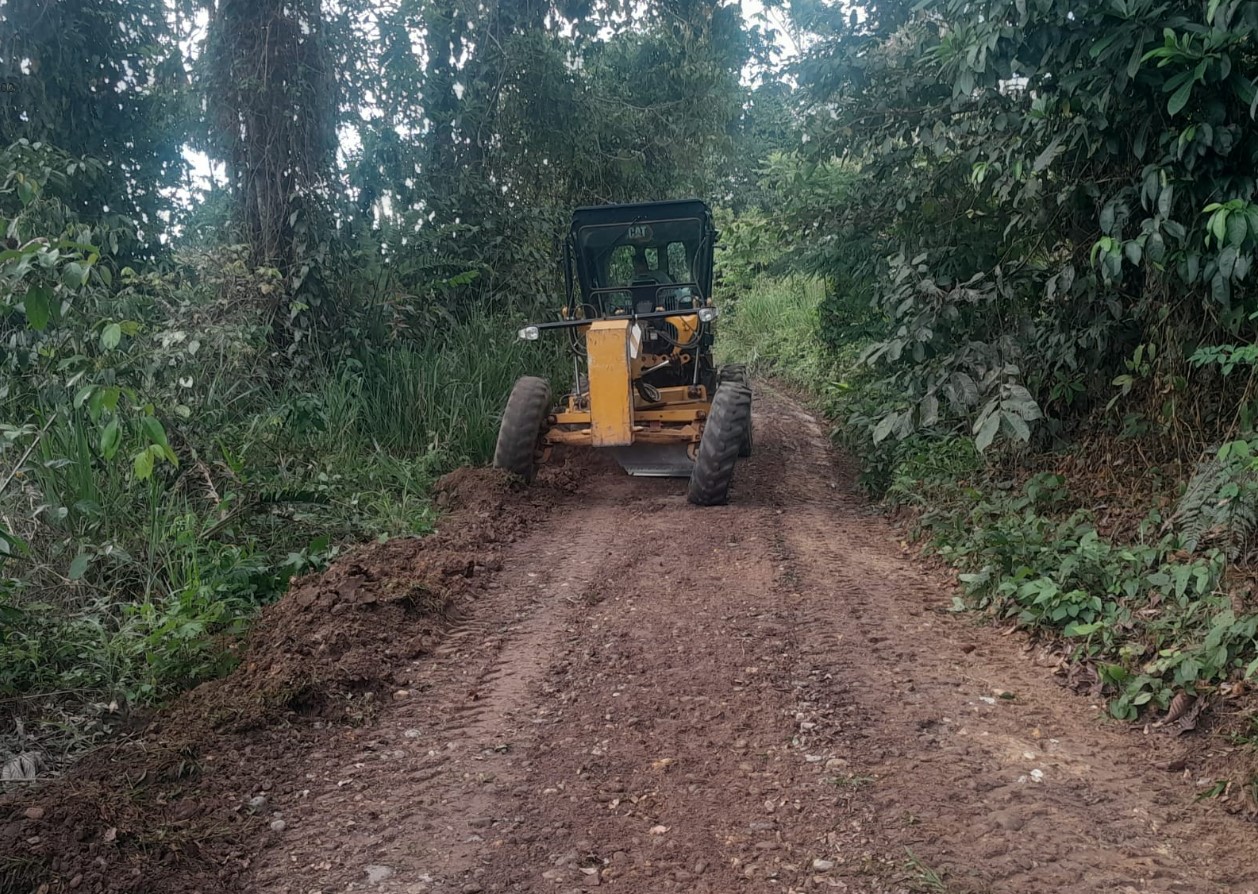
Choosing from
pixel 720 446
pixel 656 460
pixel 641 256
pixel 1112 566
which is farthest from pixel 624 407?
pixel 1112 566

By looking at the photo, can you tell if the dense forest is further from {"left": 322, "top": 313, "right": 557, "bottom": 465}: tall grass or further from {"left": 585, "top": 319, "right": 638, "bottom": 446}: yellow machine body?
{"left": 585, "top": 319, "right": 638, "bottom": 446}: yellow machine body

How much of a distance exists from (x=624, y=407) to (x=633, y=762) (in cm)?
458

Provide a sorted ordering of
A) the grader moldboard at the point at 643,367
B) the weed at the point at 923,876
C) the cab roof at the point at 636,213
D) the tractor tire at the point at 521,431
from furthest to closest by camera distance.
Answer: the cab roof at the point at 636,213 → the tractor tire at the point at 521,431 → the grader moldboard at the point at 643,367 → the weed at the point at 923,876

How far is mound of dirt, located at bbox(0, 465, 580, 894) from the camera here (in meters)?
2.75

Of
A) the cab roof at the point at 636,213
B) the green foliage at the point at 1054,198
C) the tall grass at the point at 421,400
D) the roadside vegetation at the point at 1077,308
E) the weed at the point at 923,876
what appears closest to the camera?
the weed at the point at 923,876

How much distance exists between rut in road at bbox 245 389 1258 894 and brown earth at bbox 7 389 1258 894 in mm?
12

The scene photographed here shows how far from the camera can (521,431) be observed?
8.03 metres

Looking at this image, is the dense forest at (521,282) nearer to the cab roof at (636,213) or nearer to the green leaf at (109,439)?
the green leaf at (109,439)

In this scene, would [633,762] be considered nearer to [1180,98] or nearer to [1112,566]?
[1112,566]

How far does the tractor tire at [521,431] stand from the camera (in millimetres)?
8039

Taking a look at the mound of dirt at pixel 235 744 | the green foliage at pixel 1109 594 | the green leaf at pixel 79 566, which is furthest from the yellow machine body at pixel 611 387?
the green leaf at pixel 79 566

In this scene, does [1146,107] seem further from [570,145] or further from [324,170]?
[570,145]

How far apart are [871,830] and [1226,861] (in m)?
1.06

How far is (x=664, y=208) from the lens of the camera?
896 centimetres
